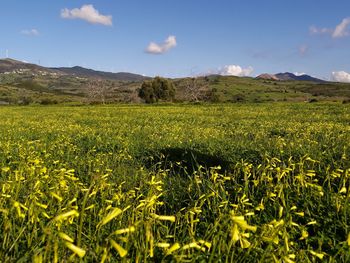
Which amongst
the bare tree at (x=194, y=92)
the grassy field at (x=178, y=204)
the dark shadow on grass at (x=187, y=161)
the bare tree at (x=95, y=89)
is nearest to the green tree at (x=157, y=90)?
the bare tree at (x=194, y=92)

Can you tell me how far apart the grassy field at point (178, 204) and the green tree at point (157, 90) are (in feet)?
320


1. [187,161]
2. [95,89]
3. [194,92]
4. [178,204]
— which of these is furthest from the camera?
[95,89]

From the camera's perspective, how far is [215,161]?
1020 cm

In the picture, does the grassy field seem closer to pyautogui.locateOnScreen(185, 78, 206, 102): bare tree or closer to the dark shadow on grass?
the dark shadow on grass

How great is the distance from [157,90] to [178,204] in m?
109

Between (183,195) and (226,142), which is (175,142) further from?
(183,195)

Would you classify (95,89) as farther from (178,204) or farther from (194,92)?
(178,204)

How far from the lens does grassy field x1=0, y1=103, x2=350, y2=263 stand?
2916 millimetres

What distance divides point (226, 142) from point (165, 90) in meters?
102

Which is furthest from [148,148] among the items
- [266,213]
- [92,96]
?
[92,96]

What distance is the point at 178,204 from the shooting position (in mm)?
6176

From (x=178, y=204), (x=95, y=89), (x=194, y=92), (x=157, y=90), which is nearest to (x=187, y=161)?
(x=178, y=204)

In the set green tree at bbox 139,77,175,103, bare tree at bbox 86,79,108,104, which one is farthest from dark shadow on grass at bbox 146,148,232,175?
bare tree at bbox 86,79,108,104

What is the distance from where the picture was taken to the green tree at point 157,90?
114 m
